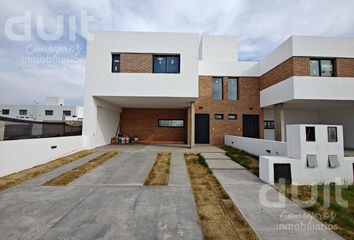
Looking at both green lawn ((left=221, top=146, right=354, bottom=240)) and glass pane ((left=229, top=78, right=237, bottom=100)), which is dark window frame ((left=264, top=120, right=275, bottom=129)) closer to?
glass pane ((left=229, top=78, right=237, bottom=100))

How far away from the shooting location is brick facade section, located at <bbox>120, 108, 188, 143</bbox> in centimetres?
1566

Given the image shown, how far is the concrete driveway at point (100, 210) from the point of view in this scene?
2.75 metres

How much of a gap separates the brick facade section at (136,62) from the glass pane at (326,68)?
937cm

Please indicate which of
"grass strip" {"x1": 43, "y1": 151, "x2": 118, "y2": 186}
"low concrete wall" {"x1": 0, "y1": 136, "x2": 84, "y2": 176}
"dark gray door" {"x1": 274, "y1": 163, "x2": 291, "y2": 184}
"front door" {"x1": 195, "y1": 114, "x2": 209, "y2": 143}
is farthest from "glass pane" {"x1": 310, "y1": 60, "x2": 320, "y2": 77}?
"low concrete wall" {"x1": 0, "y1": 136, "x2": 84, "y2": 176}

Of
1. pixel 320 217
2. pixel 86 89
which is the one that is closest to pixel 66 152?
pixel 86 89

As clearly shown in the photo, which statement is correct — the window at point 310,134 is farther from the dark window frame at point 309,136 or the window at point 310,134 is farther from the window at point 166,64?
the window at point 166,64

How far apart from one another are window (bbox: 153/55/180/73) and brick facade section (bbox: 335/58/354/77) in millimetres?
8502

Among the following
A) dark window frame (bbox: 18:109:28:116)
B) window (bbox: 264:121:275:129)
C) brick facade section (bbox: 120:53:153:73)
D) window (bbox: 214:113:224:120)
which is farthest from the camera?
dark window frame (bbox: 18:109:28:116)

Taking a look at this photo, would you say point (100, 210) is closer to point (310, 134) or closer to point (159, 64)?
point (310, 134)

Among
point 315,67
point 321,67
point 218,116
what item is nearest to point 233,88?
point 218,116

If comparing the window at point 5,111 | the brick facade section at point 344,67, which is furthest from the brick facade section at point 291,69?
the window at point 5,111

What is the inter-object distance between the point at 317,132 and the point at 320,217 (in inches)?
108

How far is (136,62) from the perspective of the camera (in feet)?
35.2

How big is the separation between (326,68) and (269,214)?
34.1 ft
